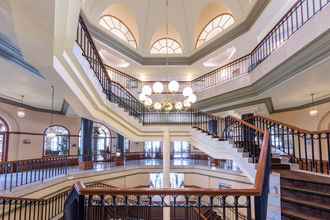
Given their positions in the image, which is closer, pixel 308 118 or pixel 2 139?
pixel 2 139

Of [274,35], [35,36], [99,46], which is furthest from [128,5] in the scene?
[35,36]

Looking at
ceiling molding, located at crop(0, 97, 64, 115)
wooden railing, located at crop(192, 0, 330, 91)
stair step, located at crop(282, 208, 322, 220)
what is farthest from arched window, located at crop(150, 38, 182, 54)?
stair step, located at crop(282, 208, 322, 220)

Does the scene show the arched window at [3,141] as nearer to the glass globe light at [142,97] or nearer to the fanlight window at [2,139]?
the fanlight window at [2,139]

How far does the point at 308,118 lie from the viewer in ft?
32.3

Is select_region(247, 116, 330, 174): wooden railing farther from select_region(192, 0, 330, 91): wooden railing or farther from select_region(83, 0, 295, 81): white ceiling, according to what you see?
select_region(83, 0, 295, 81): white ceiling

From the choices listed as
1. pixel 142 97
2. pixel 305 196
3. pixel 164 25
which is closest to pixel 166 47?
pixel 164 25

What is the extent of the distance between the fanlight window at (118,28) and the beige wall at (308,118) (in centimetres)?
861

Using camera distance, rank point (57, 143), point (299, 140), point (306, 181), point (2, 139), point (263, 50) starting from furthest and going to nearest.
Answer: point (57, 143)
point (2, 139)
point (263, 50)
point (299, 140)
point (306, 181)

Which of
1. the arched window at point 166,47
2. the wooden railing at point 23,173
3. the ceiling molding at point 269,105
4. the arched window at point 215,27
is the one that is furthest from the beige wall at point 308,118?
the wooden railing at point 23,173

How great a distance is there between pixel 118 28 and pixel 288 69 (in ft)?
34.3

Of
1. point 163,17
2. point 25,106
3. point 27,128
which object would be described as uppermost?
point 163,17

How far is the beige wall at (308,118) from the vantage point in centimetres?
927

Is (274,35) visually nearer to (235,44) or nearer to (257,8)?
(257,8)

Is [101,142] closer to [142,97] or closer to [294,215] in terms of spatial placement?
[142,97]
